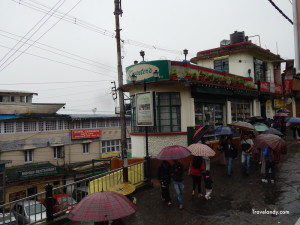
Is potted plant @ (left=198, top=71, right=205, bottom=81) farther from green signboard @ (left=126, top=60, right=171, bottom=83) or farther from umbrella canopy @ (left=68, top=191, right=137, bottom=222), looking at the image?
umbrella canopy @ (left=68, top=191, right=137, bottom=222)

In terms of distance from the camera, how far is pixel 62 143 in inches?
1125

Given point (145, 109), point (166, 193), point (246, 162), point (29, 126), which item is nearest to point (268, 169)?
point (246, 162)

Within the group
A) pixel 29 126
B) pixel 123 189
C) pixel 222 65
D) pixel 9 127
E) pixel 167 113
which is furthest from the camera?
pixel 29 126

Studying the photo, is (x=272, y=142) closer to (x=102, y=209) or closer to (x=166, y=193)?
(x=166, y=193)

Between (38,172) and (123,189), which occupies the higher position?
(123,189)

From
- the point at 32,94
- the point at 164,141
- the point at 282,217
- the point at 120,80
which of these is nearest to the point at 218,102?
the point at 164,141

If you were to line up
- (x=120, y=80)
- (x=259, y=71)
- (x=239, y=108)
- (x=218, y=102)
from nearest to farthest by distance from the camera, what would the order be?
(x=120, y=80)
(x=218, y=102)
(x=239, y=108)
(x=259, y=71)

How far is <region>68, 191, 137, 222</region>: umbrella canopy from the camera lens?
377cm

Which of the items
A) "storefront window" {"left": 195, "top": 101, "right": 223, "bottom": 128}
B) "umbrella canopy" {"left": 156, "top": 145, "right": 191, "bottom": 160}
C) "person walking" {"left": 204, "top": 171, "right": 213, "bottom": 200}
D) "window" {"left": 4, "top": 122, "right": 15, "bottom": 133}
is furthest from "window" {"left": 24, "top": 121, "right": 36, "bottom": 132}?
"person walking" {"left": 204, "top": 171, "right": 213, "bottom": 200}

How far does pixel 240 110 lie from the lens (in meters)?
18.3

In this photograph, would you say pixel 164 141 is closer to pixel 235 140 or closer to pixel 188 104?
pixel 188 104

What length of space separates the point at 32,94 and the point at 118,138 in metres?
13.4

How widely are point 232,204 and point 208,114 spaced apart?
804 centimetres

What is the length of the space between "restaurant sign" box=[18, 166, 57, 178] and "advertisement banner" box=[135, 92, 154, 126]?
17316 millimetres
